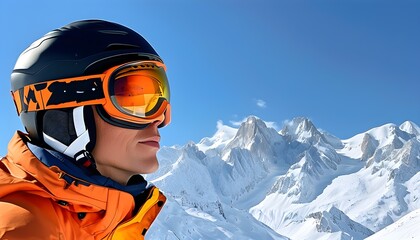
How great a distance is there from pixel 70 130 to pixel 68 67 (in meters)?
0.37

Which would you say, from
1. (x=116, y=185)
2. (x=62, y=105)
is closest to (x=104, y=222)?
(x=116, y=185)

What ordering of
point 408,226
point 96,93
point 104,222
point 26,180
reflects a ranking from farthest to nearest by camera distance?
1. point 408,226
2. point 96,93
3. point 104,222
4. point 26,180

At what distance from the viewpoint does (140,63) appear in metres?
3.21

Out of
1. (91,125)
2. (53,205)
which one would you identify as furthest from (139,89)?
(53,205)

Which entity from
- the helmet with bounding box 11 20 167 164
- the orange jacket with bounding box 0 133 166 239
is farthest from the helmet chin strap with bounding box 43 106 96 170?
the orange jacket with bounding box 0 133 166 239

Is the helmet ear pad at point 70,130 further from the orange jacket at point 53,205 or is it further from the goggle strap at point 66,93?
the orange jacket at point 53,205

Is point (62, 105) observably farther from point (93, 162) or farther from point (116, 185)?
point (116, 185)

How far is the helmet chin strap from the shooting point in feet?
9.66

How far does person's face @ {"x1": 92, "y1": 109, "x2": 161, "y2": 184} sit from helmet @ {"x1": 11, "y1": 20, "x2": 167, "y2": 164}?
2.5 inches

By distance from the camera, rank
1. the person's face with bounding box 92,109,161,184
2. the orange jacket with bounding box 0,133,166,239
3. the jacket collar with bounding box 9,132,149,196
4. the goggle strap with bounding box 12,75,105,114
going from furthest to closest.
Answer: the person's face with bounding box 92,109,161,184, the goggle strap with bounding box 12,75,105,114, the jacket collar with bounding box 9,132,149,196, the orange jacket with bounding box 0,133,166,239

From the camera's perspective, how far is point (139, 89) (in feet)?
10.5

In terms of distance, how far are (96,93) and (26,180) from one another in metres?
0.77

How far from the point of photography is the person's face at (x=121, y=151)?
3.02 meters

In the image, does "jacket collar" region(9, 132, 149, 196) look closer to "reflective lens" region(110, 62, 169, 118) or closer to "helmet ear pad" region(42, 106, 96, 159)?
"helmet ear pad" region(42, 106, 96, 159)
